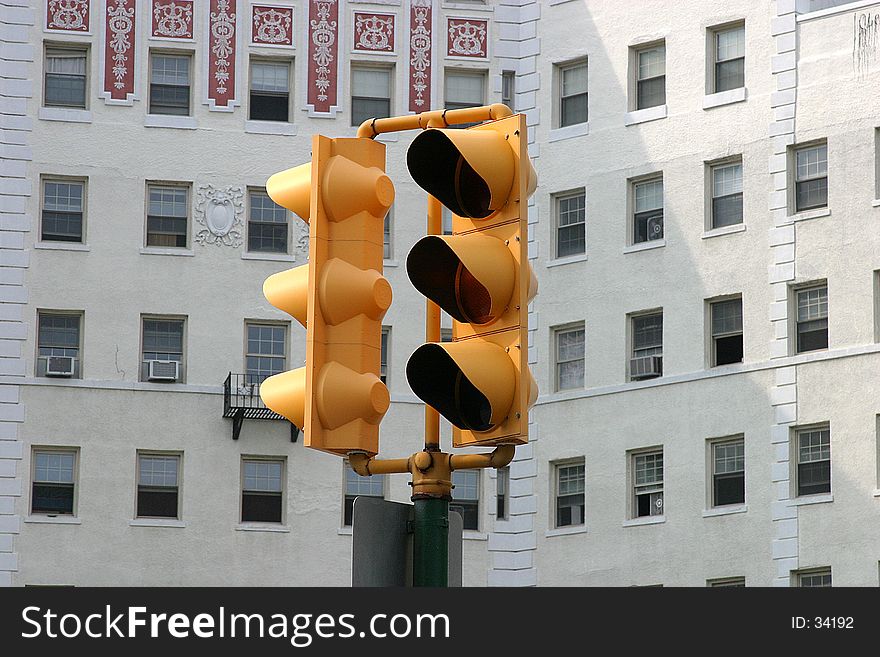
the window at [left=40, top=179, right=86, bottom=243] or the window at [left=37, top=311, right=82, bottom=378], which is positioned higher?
the window at [left=40, top=179, right=86, bottom=243]

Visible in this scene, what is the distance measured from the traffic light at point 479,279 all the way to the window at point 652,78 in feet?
128

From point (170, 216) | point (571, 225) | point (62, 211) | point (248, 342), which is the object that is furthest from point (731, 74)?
point (62, 211)

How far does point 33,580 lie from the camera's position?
45.4 m

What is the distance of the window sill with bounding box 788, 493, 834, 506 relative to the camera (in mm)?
43938

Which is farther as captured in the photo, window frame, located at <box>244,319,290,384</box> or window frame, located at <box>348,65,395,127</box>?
window frame, located at <box>348,65,395,127</box>

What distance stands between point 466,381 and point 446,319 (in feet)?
122

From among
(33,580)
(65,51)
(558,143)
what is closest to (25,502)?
(33,580)

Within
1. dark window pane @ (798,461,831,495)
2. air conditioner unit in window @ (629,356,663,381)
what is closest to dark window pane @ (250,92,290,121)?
air conditioner unit in window @ (629,356,663,381)

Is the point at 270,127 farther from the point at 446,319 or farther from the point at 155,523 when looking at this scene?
the point at 155,523

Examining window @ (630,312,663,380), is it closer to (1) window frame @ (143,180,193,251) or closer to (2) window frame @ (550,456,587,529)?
(2) window frame @ (550,456,587,529)

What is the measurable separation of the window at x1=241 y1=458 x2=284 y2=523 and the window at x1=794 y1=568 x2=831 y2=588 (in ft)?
39.6

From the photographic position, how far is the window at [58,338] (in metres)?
47.2

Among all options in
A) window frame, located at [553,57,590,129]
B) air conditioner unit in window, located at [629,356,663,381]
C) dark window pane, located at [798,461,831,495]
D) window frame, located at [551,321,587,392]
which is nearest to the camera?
dark window pane, located at [798,461,831,495]

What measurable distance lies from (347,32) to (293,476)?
10.9 metres
